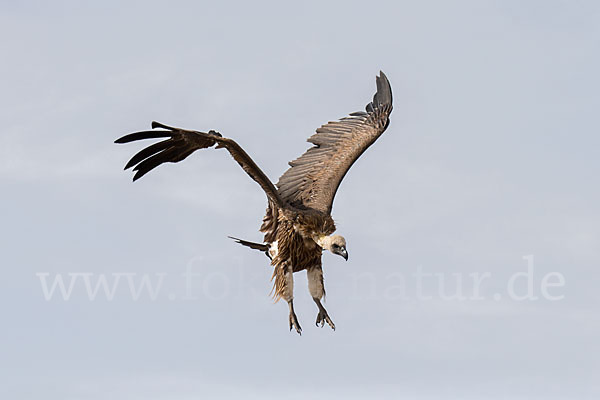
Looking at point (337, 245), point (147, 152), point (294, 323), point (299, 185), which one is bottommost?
point (294, 323)

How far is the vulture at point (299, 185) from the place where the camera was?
16234 millimetres

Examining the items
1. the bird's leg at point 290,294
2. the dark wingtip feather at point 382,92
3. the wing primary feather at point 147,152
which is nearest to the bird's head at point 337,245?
the bird's leg at point 290,294

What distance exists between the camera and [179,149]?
16.3 metres

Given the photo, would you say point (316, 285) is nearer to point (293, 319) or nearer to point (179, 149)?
point (293, 319)

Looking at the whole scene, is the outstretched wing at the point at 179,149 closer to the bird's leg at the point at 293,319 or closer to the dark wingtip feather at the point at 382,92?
the bird's leg at the point at 293,319

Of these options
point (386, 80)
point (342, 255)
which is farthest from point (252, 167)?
point (386, 80)

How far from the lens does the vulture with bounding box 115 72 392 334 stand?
53.3ft

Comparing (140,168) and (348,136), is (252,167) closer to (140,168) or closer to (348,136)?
(140,168)

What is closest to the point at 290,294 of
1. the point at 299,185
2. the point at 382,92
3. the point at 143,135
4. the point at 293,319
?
the point at 293,319

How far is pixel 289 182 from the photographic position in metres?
18.4

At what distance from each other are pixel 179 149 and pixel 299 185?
2686 mm

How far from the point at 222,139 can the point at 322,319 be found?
320cm

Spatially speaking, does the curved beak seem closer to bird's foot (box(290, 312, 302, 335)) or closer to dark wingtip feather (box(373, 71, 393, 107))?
bird's foot (box(290, 312, 302, 335))

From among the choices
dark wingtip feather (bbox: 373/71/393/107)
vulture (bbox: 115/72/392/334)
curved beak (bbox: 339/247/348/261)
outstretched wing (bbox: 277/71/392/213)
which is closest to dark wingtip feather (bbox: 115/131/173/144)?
vulture (bbox: 115/72/392/334)
